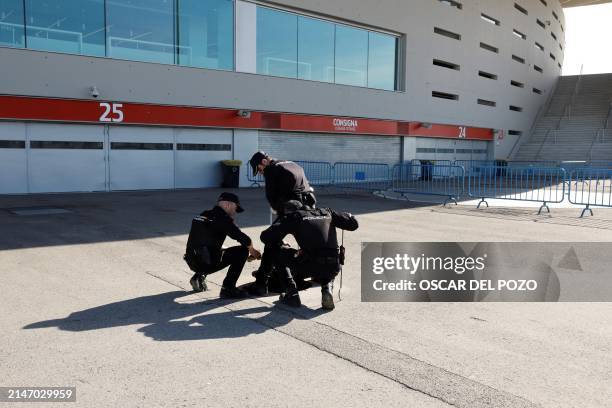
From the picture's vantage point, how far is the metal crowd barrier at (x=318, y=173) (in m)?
22.3

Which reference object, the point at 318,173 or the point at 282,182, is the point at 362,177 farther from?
the point at 282,182

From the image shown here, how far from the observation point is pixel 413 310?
545 cm

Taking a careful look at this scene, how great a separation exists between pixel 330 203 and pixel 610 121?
100 feet

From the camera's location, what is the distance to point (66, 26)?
16297mm

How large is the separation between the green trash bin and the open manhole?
311 inches

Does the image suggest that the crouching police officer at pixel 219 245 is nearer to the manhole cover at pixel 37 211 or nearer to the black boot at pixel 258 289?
the black boot at pixel 258 289

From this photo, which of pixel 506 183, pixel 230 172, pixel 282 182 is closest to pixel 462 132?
pixel 506 183

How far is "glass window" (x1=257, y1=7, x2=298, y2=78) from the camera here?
818 inches

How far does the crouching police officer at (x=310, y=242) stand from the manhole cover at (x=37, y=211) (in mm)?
8622

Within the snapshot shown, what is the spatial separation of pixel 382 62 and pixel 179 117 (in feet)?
36.4

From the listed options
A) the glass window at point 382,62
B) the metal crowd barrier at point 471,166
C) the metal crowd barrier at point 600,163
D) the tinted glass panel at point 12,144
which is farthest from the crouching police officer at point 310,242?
the metal crowd barrier at point 600,163

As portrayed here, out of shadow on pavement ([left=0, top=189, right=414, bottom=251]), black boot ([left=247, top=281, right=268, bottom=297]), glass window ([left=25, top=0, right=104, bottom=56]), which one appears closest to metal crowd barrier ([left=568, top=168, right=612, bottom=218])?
shadow on pavement ([left=0, top=189, right=414, bottom=251])

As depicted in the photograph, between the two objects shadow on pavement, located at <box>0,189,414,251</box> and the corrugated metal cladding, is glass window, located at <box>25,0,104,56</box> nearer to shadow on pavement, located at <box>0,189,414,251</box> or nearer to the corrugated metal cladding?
shadow on pavement, located at <box>0,189,414,251</box>

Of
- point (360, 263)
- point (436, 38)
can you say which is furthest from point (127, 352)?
point (436, 38)
